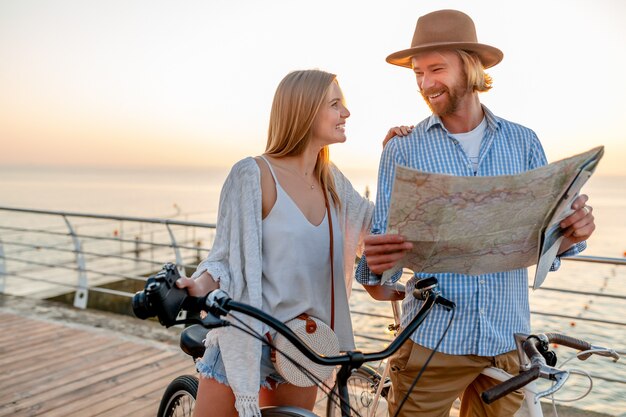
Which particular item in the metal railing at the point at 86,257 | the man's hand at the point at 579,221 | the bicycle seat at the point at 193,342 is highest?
the man's hand at the point at 579,221

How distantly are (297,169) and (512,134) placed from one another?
0.59 metres

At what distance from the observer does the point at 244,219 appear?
150 centimetres

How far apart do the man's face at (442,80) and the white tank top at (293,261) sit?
447mm

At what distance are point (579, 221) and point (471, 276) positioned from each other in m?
0.33

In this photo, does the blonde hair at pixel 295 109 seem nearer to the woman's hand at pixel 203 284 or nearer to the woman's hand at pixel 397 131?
the woman's hand at pixel 397 131

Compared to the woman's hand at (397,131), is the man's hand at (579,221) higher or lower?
lower

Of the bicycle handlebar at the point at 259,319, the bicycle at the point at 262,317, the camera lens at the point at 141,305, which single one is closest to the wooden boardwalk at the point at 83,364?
the bicycle at the point at 262,317

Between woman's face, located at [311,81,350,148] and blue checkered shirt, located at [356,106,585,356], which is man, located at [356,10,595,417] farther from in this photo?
woman's face, located at [311,81,350,148]

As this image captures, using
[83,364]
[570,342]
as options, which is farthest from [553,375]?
[83,364]

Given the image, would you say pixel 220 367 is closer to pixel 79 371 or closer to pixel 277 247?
pixel 277 247

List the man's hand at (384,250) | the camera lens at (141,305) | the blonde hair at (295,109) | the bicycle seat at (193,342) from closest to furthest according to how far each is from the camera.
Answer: the camera lens at (141,305) → the man's hand at (384,250) → the blonde hair at (295,109) → the bicycle seat at (193,342)

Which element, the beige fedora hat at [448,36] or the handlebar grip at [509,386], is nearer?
the handlebar grip at [509,386]

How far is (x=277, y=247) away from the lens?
1522mm

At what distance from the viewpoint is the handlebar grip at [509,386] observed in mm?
1080
